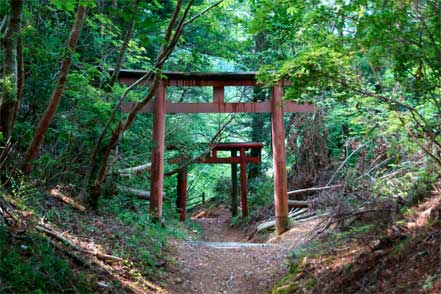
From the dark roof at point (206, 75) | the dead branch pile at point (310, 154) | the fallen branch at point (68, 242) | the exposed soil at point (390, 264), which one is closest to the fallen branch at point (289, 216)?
the dead branch pile at point (310, 154)

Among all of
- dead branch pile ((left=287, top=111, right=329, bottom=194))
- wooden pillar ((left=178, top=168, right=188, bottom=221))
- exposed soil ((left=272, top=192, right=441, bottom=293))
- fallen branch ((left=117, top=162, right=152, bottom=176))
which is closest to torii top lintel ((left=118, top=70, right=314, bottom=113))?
fallen branch ((left=117, top=162, right=152, bottom=176))

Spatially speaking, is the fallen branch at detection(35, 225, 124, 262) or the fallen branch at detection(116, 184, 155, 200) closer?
the fallen branch at detection(35, 225, 124, 262)

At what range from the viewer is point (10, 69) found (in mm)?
4922

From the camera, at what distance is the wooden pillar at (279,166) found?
966cm

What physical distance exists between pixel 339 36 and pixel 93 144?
4796 mm

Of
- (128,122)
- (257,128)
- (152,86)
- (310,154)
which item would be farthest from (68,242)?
(257,128)

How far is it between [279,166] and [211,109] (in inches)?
82.7

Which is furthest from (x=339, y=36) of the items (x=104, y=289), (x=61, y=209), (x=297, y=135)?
(x=297, y=135)

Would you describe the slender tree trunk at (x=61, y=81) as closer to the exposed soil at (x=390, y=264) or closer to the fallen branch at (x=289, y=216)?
the exposed soil at (x=390, y=264)

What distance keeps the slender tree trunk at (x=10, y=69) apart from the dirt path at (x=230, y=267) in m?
3.06

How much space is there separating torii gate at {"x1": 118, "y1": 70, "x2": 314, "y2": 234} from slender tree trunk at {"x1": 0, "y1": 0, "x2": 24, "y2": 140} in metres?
4.23

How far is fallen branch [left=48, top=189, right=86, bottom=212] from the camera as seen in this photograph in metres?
6.86

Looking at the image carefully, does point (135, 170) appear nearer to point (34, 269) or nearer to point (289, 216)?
point (289, 216)

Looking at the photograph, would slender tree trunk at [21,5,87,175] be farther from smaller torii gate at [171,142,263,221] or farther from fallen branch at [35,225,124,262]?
smaller torii gate at [171,142,263,221]
